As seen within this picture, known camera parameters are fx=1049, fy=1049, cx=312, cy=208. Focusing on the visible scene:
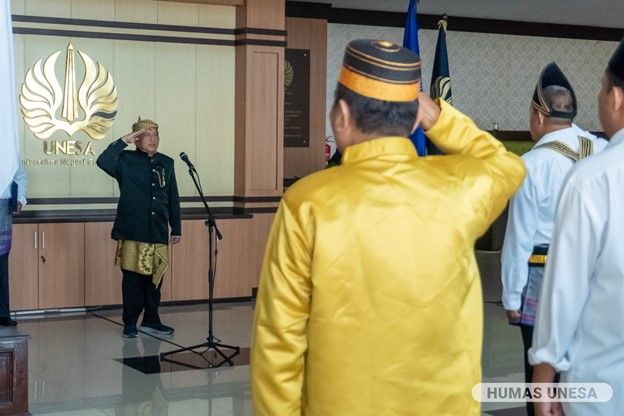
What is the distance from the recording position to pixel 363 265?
223 cm

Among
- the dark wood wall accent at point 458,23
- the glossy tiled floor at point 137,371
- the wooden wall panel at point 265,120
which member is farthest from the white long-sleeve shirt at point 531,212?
the dark wood wall accent at point 458,23

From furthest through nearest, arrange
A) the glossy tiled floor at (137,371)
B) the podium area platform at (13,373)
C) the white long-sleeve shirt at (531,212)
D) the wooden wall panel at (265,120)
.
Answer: the wooden wall panel at (265,120), the glossy tiled floor at (137,371), the podium area platform at (13,373), the white long-sleeve shirt at (531,212)

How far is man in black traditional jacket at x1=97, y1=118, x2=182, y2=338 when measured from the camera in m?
7.93

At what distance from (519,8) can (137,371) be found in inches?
315

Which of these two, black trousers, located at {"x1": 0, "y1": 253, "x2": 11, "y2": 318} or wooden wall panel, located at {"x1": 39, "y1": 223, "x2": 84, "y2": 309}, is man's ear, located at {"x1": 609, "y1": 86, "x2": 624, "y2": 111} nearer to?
black trousers, located at {"x1": 0, "y1": 253, "x2": 11, "y2": 318}

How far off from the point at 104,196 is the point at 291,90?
11.8ft

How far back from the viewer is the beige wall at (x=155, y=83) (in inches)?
375

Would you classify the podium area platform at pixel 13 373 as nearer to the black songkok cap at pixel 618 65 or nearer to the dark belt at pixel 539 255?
the dark belt at pixel 539 255

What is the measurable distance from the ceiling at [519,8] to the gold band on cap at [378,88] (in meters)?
10.3

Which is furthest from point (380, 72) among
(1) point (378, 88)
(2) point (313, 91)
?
(2) point (313, 91)

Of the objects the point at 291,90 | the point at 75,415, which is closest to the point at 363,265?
the point at 75,415

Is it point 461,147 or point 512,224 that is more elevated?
point 461,147

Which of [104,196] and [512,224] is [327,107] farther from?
[512,224]

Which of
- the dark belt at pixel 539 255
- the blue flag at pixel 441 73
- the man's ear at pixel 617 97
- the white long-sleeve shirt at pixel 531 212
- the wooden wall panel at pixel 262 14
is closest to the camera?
the man's ear at pixel 617 97
